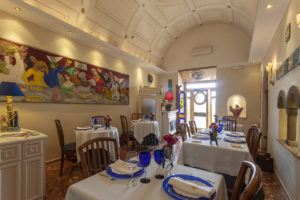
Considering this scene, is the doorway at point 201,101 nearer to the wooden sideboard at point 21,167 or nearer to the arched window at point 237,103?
the arched window at point 237,103

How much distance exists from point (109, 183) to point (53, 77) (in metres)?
3.34

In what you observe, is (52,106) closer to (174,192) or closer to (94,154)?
(94,154)

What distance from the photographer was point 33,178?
1930 mm

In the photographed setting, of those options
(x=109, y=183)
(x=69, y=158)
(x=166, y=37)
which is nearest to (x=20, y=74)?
(x=69, y=158)

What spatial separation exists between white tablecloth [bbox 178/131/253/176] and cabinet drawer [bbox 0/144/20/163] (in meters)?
2.14

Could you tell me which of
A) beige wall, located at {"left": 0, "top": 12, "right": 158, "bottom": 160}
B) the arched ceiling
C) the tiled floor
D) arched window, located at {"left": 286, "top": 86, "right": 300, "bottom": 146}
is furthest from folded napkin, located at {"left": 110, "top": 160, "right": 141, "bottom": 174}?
the arched ceiling

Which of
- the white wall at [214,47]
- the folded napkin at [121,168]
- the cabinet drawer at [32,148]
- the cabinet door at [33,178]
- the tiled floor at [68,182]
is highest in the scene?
the white wall at [214,47]

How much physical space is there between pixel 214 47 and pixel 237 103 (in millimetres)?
2542

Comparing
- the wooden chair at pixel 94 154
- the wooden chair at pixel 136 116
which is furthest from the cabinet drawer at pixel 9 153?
the wooden chair at pixel 136 116

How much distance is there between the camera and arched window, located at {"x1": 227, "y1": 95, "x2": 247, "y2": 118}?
582cm

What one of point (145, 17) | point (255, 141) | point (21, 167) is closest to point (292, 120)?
point (255, 141)

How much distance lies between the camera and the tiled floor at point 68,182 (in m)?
2.22

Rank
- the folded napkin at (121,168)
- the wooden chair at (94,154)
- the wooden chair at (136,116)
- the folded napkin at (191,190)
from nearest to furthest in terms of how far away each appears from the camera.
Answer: the folded napkin at (191,190) < the folded napkin at (121,168) < the wooden chair at (94,154) < the wooden chair at (136,116)

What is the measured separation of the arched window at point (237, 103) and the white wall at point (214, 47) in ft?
4.65
